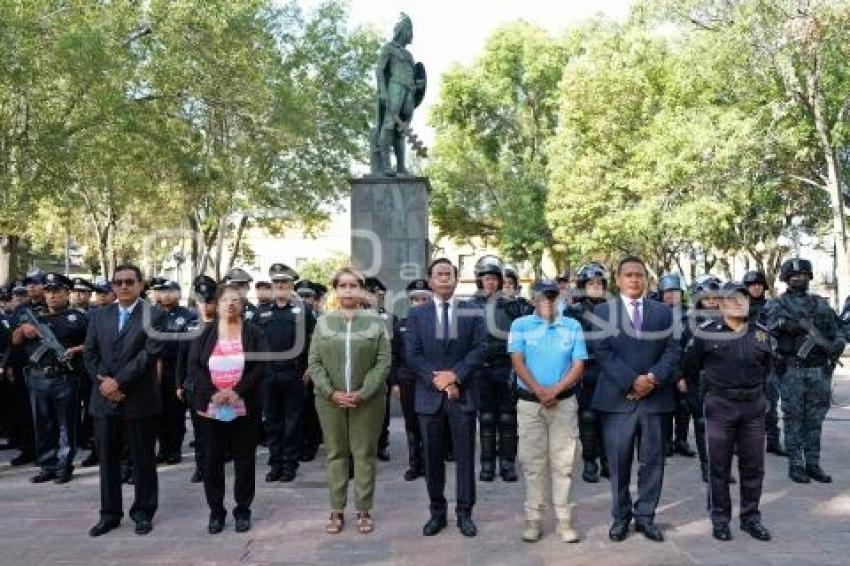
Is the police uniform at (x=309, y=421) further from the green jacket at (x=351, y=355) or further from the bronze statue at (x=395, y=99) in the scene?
the bronze statue at (x=395, y=99)

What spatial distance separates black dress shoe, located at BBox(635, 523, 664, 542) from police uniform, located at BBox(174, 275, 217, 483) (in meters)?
3.09

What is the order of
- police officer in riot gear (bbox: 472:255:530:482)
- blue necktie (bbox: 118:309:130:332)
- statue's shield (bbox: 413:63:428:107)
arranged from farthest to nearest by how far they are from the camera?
statue's shield (bbox: 413:63:428:107)
police officer in riot gear (bbox: 472:255:530:482)
blue necktie (bbox: 118:309:130:332)

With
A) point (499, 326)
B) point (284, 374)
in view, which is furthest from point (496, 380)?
point (284, 374)

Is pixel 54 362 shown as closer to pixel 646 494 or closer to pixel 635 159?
pixel 646 494

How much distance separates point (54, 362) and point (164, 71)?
14.5m

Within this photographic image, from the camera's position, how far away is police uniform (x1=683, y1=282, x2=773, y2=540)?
5672 mm

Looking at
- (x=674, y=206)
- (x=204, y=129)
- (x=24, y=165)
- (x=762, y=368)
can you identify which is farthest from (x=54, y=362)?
(x=674, y=206)

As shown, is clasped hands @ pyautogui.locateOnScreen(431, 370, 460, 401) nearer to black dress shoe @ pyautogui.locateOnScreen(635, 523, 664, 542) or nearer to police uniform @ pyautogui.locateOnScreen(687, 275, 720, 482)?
black dress shoe @ pyautogui.locateOnScreen(635, 523, 664, 542)

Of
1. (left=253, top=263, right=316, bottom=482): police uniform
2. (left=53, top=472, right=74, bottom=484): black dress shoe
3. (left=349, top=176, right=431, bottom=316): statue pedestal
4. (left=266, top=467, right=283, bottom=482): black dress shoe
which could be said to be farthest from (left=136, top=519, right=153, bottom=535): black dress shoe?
(left=349, top=176, right=431, bottom=316): statue pedestal

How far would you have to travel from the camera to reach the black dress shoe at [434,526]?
572 centimetres

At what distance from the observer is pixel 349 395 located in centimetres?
574

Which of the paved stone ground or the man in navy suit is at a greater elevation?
the man in navy suit

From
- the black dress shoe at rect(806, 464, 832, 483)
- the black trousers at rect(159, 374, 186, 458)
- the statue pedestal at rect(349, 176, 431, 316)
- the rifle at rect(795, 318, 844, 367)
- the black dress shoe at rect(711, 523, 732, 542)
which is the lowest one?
the black dress shoe at rect(806, 464, 832, 483)

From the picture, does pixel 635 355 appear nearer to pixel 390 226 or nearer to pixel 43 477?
pixel 43 477
